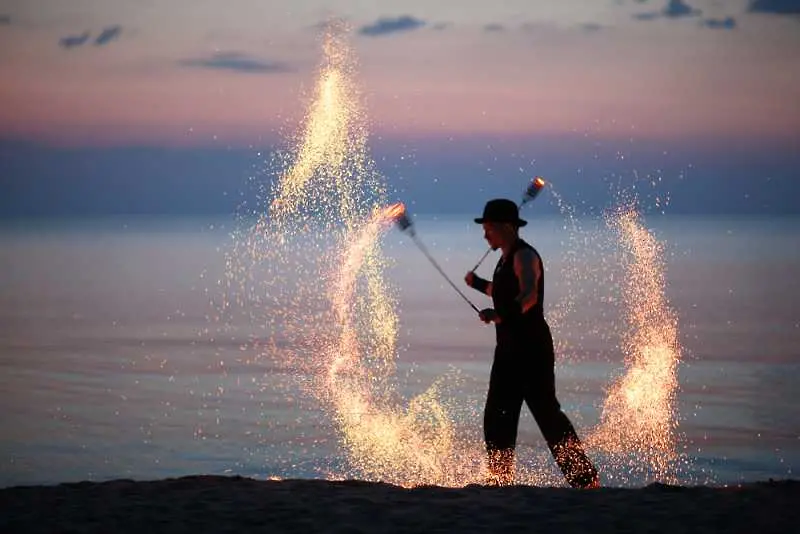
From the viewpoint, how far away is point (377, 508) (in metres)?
6.62

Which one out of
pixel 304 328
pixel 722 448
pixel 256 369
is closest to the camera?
pixel 722 448

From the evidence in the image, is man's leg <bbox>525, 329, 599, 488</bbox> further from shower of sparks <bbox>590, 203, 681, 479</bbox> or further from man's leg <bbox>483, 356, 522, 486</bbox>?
shower of sparks <bbox>590, 203, 681, 479</bbox>

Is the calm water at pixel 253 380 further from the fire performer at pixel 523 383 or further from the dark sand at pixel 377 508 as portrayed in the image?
the dark sand at pixel 377 508

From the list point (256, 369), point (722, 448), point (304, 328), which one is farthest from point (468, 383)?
point (304, 328)

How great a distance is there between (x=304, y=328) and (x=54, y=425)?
10.9 m

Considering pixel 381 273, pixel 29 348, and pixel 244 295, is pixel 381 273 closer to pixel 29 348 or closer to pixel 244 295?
pixel 244 295

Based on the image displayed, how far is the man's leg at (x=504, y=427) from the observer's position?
25.0 feet

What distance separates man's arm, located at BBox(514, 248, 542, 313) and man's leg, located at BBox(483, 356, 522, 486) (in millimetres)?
399

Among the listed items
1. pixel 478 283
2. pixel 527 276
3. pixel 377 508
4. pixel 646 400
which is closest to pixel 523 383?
pixel 527 276

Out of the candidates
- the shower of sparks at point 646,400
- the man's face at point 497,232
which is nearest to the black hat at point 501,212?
the man's face at point 497,232

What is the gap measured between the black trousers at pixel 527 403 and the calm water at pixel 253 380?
103 inches

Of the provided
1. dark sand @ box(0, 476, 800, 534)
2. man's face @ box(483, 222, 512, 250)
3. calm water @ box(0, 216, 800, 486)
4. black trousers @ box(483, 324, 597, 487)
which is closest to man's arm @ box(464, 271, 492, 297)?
man's face @ box(483, 222, 512, 250)

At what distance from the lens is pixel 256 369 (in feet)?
52.9

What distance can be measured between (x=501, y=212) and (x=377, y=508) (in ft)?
6.75
